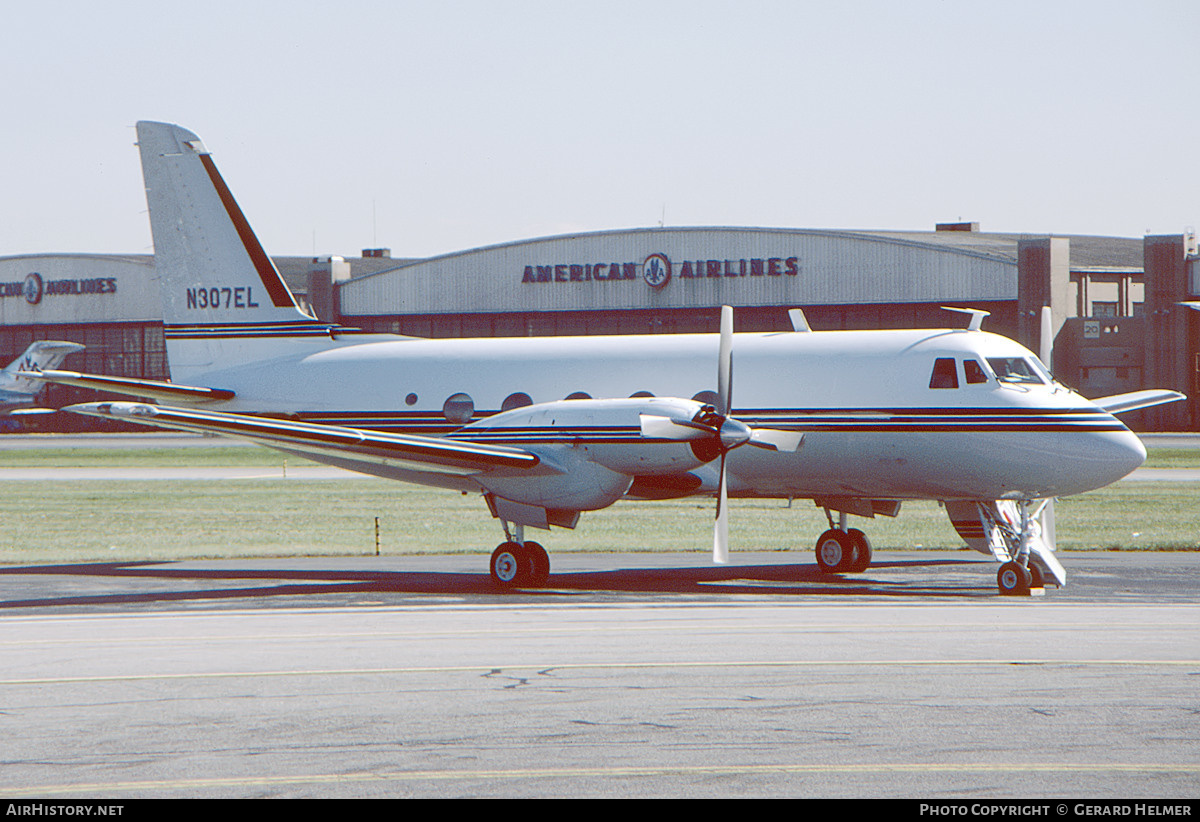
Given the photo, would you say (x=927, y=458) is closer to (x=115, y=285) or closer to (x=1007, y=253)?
(x=1007, y=253)

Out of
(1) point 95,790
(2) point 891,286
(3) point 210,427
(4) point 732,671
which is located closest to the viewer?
(1) point 95,790

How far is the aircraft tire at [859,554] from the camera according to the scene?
23.9m

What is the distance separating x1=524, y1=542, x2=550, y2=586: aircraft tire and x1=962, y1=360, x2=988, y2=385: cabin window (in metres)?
7.21

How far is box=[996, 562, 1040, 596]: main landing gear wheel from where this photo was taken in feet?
65.7

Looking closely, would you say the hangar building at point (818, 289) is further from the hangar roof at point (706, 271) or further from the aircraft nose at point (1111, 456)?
the aircraft nose at point (1111, 456)

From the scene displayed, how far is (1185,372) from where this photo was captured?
68.1 m

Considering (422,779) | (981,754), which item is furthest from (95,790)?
(981,754)

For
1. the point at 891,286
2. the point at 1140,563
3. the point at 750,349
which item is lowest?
the point at 1140,563

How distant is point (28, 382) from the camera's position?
75375 mm

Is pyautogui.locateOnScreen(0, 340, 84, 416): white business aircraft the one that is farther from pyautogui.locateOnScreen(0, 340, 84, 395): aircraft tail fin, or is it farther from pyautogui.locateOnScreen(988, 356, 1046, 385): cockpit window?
pyautogui.locateOnScreen(988, 356, 1046, 385): cockpit window

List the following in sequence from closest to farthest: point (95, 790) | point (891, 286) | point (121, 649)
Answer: point (95, 790)
point (121, 649)
point (891, 286)

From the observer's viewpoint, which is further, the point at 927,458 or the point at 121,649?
the point at 927,458

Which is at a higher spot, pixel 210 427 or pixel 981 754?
pixel 210 427

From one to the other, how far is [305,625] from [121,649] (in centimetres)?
263
